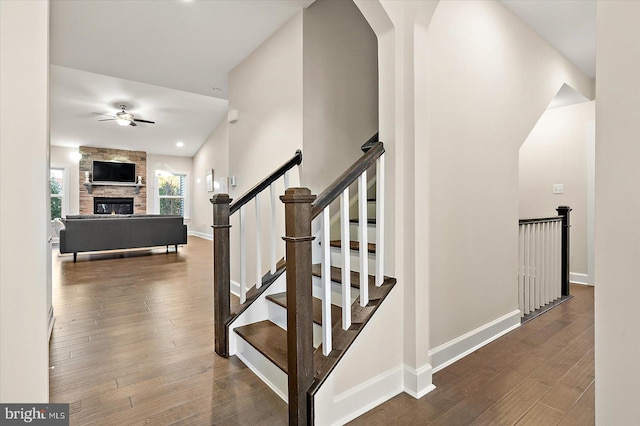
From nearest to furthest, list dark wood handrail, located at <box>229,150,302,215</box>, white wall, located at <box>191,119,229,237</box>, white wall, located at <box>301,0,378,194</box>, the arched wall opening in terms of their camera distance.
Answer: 1. dark wood handrail, located at <box>229,150,302,215</box>
2. white wall, located at <box>301,0,378,194</box>
3. the arched wall opening
4. white wall, located at <box>191,119,229,237</box>

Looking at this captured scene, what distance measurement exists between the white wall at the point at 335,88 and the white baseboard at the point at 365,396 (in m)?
1.54

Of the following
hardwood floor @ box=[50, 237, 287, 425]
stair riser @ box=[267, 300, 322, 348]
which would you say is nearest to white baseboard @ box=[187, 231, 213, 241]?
hardwood floor @ box=[50, 237, 287, 425]

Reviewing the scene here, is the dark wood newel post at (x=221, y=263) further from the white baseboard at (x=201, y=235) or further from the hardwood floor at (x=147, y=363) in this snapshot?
the white baseboard at (x=201, y=235)

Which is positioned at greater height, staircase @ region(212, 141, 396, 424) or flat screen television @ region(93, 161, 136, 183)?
flat screen television @ region(93, 161, 136, 183)

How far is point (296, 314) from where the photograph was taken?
146 centimetres

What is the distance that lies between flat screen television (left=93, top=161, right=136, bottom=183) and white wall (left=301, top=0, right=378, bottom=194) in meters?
9.06

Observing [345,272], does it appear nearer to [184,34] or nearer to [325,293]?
[325,293]

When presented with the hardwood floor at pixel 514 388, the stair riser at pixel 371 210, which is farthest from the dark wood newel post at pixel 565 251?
the stair riser at pixel 371 210

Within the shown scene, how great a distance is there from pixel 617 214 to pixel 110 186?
11.2 meters

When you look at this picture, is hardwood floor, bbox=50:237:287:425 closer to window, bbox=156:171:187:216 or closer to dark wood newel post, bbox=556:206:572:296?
dark wood newel post, bbox=556:206:572:296

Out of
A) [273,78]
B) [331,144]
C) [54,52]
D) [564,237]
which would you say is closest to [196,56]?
[273,78]

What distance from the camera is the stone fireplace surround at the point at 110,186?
9211mm

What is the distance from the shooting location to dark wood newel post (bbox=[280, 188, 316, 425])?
145 centimetres

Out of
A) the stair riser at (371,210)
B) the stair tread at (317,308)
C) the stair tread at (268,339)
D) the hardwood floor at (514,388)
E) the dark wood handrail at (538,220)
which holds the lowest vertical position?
the hardwood floor at (514,388)
